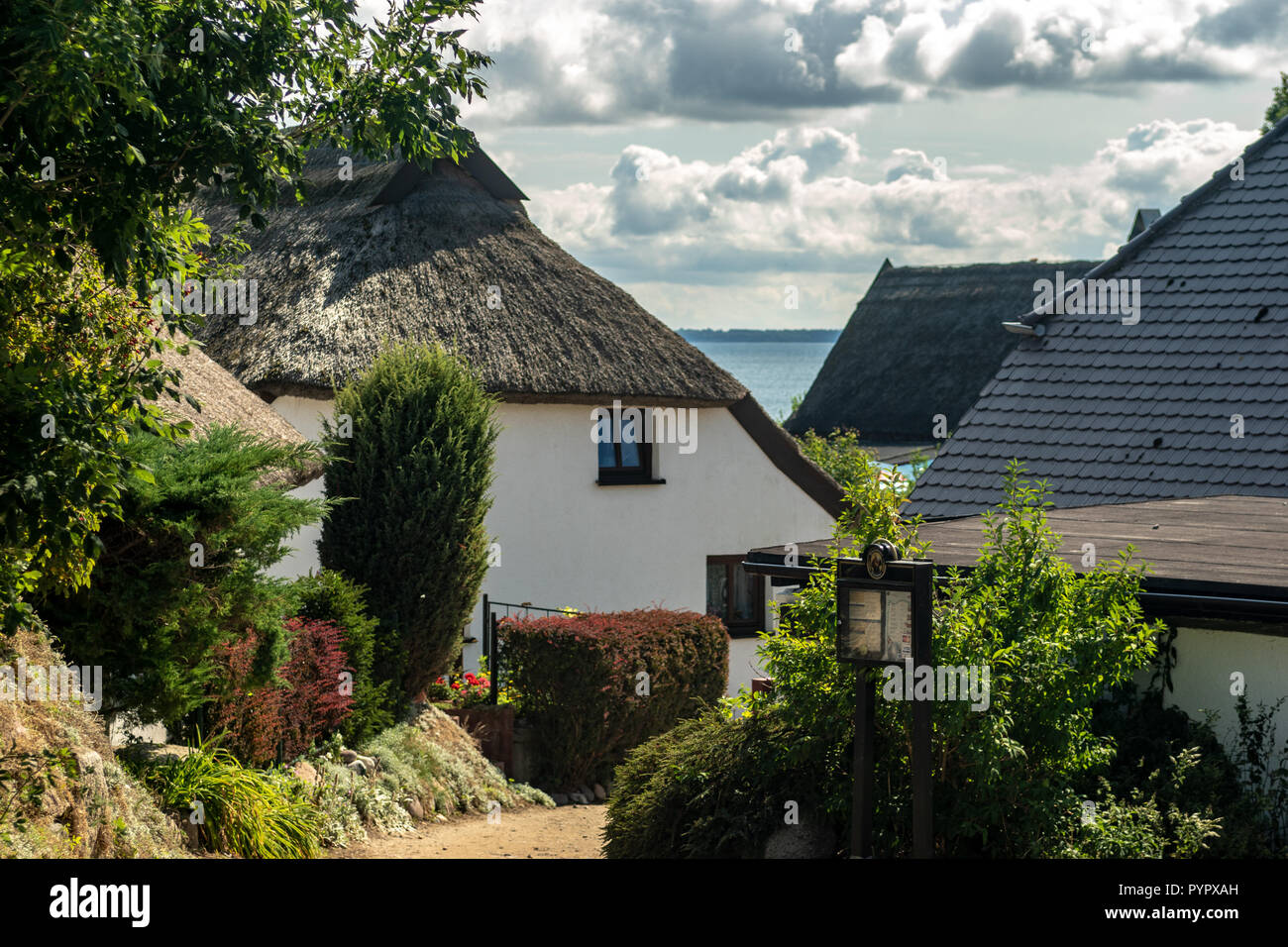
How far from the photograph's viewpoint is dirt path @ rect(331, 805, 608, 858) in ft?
31.2

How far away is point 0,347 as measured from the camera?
561 centimetres

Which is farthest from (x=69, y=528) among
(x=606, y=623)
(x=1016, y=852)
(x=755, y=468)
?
(x=755, y=468)

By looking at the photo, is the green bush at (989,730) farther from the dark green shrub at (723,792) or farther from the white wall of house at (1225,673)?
the white wall of house at (1225,673)

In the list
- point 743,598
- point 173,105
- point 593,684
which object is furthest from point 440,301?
point 173,105

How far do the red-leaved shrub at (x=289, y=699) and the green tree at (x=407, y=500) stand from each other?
1.20 metres

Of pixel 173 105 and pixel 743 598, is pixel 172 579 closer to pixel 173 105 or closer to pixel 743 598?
pixel 173 105

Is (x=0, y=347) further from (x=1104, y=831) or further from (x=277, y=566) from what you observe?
(x=277, y=566)

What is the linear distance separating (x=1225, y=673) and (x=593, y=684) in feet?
21.4

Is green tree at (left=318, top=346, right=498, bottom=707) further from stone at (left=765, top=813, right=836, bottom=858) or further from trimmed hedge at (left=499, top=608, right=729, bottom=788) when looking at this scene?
stone at (left=765, top=813, right=836, bottom=858)

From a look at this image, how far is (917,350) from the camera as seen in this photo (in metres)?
34.5

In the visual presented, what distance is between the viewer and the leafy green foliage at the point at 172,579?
7410 millimetres

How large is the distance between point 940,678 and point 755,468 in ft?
44.4
